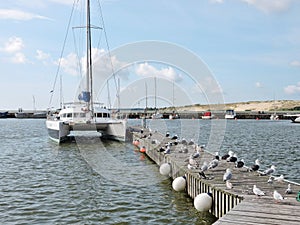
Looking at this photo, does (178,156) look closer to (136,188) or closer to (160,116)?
(136,188)

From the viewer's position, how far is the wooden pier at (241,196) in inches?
359

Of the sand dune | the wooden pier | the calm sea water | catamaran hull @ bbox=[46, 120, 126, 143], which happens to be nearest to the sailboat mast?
catamaran hull @ bbox=[46, 120, 126, 143]

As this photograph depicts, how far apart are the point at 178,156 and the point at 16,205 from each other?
360 inches

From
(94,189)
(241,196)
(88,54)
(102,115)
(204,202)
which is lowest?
(94,189)

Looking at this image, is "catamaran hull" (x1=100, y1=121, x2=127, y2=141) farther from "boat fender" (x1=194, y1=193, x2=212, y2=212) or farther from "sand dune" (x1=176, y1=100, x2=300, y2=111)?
"sand dune" (x1=176, y1=100, x2=300, y2=111)

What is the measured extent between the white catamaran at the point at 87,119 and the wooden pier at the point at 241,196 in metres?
15.9

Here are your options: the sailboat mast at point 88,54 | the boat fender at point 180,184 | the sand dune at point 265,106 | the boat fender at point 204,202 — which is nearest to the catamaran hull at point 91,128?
the sailboat mast at point 88,54

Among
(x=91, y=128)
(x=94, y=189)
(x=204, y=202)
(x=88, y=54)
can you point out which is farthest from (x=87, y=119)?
(x=204, y=202)

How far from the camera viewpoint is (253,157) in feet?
88.5

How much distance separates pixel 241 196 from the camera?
11062 millimetres

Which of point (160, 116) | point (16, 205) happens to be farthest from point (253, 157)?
point (160, 116)

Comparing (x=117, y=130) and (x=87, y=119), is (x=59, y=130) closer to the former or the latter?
(x=87, y=119)

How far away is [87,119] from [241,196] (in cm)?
2550

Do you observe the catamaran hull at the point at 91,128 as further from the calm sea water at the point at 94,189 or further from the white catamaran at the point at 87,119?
the calm sea water at the point at 94,189
